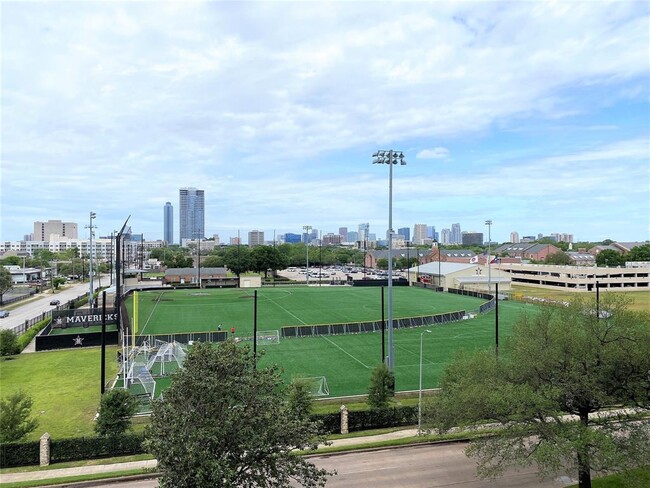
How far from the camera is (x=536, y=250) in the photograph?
14000 centimetres

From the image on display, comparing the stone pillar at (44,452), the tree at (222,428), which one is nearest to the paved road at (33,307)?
the stone pillar at (44,452)

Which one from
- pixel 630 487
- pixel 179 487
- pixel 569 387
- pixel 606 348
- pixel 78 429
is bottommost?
pixel 78 429

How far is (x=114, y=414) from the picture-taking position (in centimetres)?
2084

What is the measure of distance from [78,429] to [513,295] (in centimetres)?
6911

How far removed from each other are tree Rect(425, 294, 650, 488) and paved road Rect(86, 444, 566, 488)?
185 centimetres

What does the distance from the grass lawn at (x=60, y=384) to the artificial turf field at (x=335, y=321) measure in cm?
486

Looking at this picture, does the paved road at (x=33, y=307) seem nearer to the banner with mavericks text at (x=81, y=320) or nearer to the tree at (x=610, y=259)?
the banner with mavericks text at (x=81, y=320)

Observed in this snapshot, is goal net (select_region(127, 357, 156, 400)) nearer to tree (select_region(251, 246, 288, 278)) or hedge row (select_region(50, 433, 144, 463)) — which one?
hedge row (select_region(50, 433, 144, 463))

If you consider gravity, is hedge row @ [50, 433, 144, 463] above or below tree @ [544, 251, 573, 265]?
below

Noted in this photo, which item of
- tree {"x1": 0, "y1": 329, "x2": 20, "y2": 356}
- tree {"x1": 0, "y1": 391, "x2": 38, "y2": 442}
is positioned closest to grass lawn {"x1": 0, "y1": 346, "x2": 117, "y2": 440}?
tree {"x1": 0, "y1": 329, "x2": 20, "y2": 356}

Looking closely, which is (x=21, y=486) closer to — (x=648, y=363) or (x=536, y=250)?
(x=648, y=363)

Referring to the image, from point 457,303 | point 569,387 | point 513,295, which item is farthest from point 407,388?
point 513,295

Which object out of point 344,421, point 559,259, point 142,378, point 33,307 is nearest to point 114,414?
point 142,378

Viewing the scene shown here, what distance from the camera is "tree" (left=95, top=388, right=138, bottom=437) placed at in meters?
20.8
